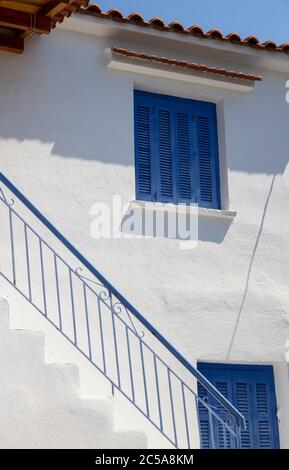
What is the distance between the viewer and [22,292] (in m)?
10.4

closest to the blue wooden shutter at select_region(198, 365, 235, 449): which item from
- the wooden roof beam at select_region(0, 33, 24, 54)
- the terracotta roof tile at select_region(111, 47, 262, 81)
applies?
the terracotta roof tile at select_region(111, 47, 262, 81)

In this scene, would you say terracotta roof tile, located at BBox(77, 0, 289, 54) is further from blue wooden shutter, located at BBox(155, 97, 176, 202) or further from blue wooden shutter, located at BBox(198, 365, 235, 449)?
blue wooden shutter, located at BBox(198, 365, 235, 449)

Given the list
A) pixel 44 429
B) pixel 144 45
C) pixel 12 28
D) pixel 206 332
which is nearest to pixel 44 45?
pixel 12 28

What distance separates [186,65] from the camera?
1185cm

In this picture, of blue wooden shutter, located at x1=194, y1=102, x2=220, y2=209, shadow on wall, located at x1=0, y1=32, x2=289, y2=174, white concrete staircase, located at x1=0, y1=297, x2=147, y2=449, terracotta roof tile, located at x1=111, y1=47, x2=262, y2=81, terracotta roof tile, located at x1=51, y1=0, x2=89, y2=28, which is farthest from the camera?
blue wooden shutter, located at x1=194, y1=102, x2=220, y2=209

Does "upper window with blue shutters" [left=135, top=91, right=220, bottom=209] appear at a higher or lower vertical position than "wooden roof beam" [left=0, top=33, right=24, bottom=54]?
lower

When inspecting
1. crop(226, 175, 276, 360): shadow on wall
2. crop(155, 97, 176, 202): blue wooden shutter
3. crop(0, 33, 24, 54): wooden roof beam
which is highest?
crop(0, 33, 24, 54): wooden roof beam

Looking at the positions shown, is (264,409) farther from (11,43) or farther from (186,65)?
(11,43)

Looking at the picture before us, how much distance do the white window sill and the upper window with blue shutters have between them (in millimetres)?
216

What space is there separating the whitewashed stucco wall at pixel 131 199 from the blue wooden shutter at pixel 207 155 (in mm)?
128

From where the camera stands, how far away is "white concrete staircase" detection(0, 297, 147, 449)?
338 inches

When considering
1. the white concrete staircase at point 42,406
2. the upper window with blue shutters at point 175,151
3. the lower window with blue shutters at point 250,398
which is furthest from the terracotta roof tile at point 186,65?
the white concrete staircase at point 42,406

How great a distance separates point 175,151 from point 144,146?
1.38ft

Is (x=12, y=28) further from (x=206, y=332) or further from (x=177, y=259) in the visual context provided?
(x=206, y=332)
